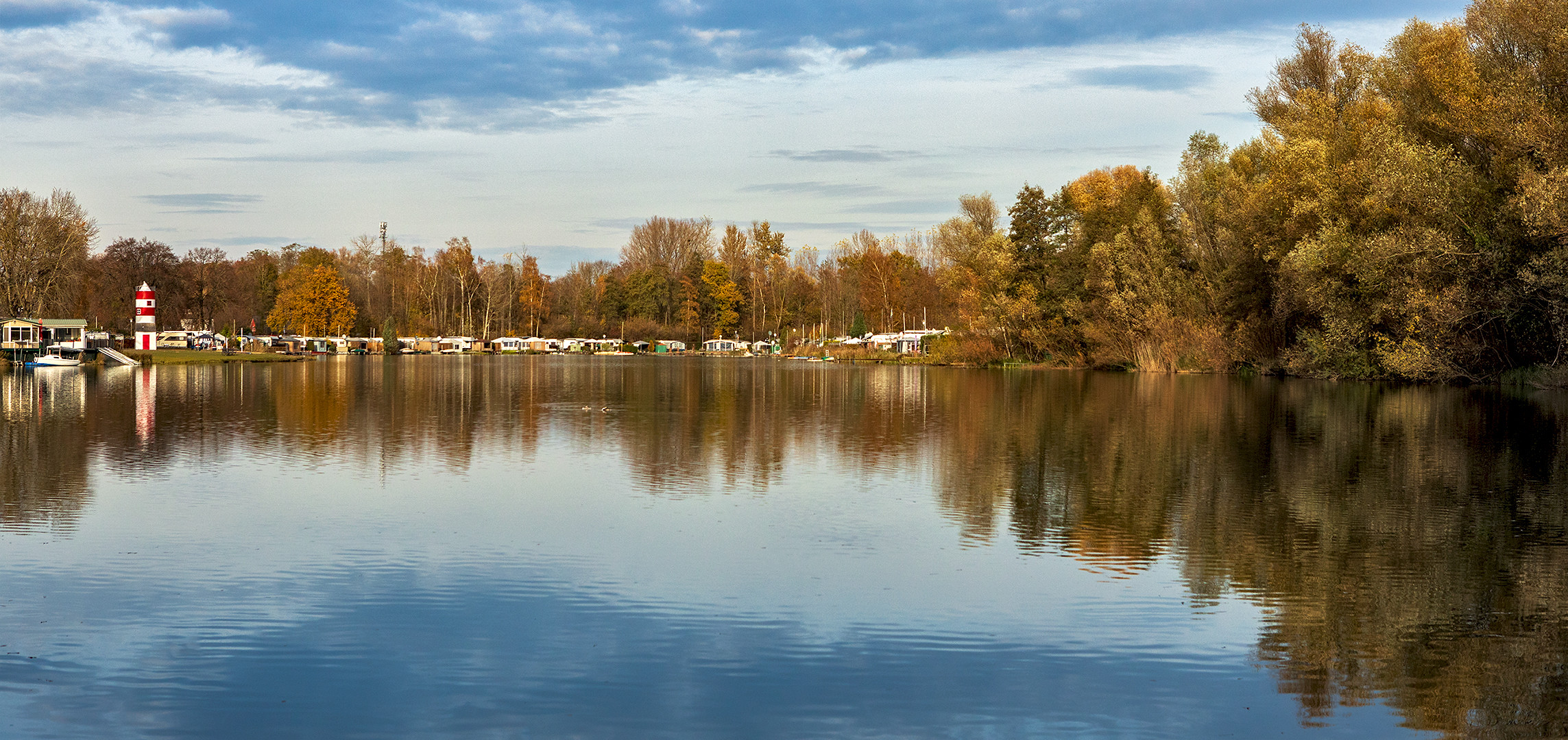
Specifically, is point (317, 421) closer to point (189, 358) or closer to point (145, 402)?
point (145, 402)

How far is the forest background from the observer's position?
126 feet

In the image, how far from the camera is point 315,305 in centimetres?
12606

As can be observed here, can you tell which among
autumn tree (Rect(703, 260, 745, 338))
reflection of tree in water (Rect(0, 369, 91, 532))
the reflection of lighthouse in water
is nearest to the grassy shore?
the reflection of lighthouse in water

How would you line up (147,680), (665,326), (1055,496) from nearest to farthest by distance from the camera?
(147,680)
(1055,496)
(665,326)

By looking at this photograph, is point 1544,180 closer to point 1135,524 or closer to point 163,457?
point 1135,524

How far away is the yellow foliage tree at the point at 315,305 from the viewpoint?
4941 inches

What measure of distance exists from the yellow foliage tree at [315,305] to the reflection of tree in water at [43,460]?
91.9 meters

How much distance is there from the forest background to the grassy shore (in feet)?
24.8

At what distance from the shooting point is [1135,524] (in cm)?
1276

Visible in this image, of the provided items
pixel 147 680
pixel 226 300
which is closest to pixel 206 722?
pixel 147 680

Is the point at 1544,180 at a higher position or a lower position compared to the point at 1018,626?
higher

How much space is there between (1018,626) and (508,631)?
3.68m

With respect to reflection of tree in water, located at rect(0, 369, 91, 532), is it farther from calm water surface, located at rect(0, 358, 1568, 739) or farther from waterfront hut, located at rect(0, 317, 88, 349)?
waterfront hut, located at rect(0, 317, 88, 349)

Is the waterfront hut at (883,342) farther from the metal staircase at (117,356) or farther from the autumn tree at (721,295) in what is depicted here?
the metal staircase at (117,356)
